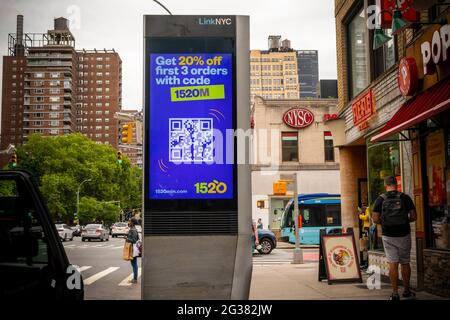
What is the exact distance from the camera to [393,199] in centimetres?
819

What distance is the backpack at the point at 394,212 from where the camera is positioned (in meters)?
8.07

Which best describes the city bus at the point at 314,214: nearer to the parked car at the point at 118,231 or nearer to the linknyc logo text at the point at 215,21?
the linknyc logo text at the point at 215,21

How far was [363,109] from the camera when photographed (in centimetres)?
1398

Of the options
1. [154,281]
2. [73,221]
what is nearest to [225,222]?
Result: [154,281]

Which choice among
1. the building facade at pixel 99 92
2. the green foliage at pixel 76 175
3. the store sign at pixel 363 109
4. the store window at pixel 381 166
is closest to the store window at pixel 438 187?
the store window at pixel 381 166

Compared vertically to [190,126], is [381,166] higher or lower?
lower

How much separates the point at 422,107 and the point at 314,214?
22522 mm

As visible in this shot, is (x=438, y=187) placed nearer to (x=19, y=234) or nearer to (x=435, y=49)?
(x=435, y=49)

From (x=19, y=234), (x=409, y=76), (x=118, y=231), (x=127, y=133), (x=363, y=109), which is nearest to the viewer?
(x=19, y=234)

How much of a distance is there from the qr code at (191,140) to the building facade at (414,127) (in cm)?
341

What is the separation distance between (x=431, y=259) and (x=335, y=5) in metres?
10.5

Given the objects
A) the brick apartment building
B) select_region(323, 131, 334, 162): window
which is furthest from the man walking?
the brick apartment building

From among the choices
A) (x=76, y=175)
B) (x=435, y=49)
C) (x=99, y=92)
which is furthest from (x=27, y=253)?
(x=99, y=92)
